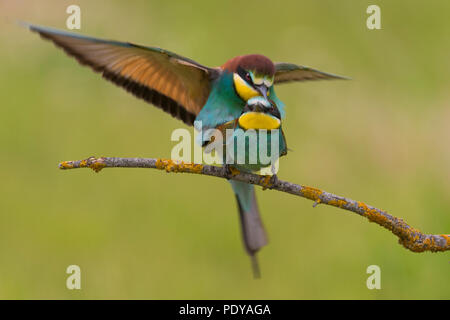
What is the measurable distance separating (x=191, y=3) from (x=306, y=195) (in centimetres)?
209

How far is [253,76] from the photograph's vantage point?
1679 mm

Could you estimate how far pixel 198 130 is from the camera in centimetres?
182

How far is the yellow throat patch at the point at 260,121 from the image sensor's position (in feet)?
5.47

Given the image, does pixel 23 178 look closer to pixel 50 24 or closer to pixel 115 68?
pixel 50 24

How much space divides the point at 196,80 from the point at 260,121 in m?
0.28

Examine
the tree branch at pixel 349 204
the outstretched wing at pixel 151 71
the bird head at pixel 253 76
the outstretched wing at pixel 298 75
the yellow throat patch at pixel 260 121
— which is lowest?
the tree branch at pixel 349 204

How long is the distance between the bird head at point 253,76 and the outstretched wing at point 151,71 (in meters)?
0.11

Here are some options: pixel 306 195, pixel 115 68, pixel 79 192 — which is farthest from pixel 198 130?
pixel 79 192

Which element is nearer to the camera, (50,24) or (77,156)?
(77,156)

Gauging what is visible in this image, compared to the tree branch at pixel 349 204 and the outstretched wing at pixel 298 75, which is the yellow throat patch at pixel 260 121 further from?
the outstretched wing at pixel 298 75

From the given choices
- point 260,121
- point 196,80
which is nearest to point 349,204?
point 260,121

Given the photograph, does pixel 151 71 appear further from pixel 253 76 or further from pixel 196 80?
pixel 253 76

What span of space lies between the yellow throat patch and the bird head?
5cm

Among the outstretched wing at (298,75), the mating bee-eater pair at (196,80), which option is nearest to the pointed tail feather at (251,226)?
the mating bee-eater pair at (196,80)
